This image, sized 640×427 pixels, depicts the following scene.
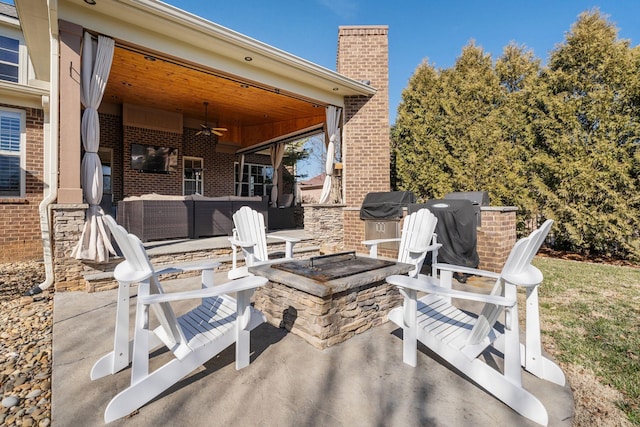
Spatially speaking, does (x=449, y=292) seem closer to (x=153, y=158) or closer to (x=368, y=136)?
(x=368, y=136)

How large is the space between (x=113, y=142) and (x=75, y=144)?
5.21 metres

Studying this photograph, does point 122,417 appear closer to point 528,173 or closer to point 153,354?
point 153,354

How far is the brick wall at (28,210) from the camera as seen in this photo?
5520 millimetres

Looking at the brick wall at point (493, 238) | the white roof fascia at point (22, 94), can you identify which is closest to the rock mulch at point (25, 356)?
the white roof fascia at point (22, 94)

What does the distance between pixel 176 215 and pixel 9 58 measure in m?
5.26

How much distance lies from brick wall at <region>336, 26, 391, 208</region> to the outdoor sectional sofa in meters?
2.24

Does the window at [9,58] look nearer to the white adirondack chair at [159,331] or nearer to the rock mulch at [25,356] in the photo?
the rock mulch at [25,356]

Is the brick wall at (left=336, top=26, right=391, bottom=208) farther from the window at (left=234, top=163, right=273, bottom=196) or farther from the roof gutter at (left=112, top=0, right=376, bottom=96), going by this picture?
the window at (left=234, top=163, right=273, bottom=196)

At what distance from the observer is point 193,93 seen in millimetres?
6965

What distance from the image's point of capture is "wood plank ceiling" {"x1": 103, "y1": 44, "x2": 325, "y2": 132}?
5.32 m

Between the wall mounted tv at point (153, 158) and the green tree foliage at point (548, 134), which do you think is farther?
the wall mounted tv at point (153, 158)

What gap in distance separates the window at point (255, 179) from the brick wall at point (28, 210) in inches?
209

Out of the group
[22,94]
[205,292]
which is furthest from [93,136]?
[205,292]

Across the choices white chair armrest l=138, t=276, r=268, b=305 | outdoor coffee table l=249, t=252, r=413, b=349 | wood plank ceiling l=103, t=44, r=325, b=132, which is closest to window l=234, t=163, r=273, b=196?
wood plank ceiling l=103, t=44, r=325, b=132
